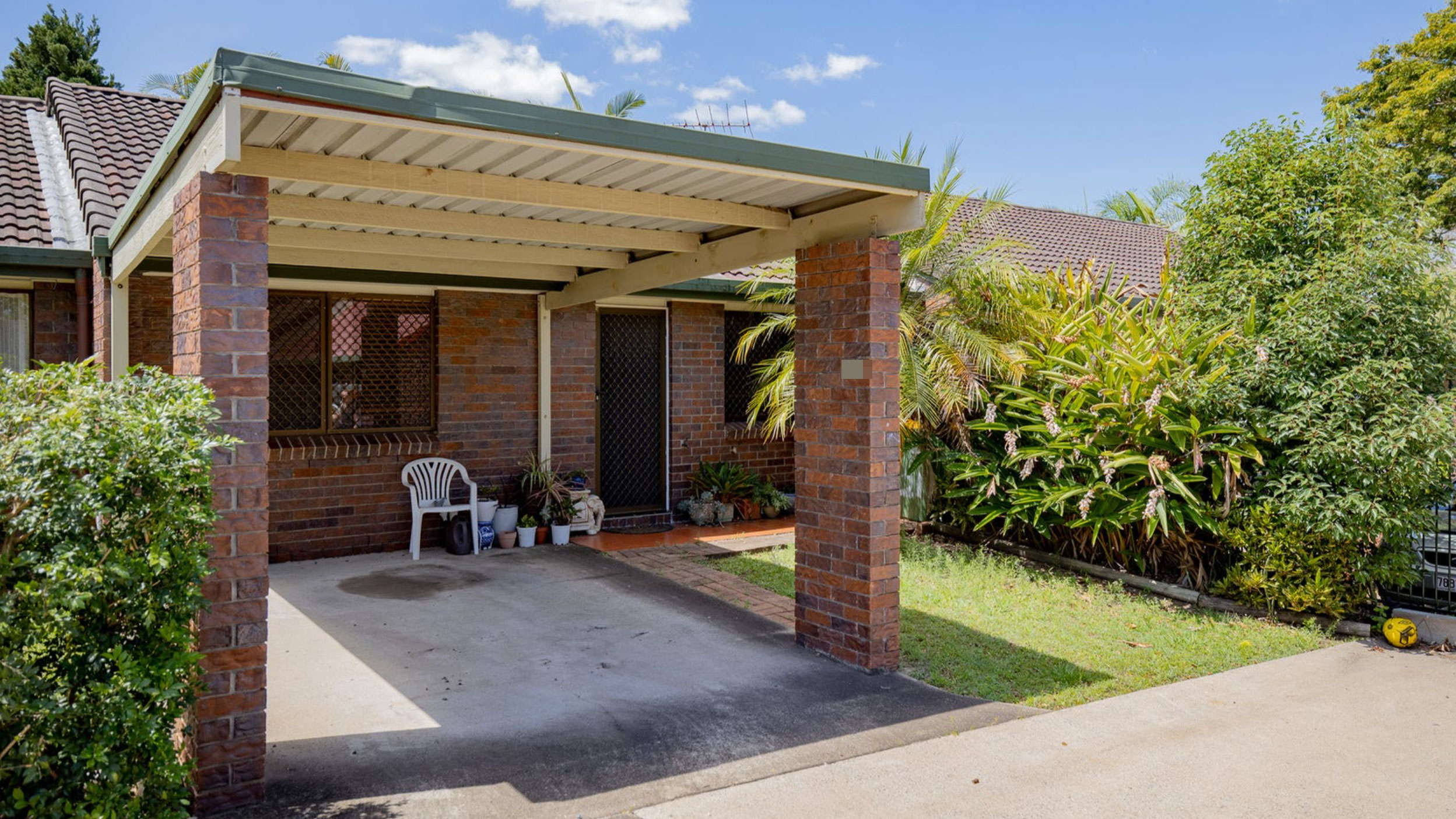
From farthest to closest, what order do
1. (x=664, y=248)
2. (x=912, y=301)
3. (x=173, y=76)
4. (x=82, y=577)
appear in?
(x=173, y=76) → (x=912, y=301) → (x=664, y=248) → (x=82, y=577)

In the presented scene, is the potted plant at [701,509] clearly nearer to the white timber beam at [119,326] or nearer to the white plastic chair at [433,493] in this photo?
the white plastic chair at [433,493]

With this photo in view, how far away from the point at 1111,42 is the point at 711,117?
10.7m

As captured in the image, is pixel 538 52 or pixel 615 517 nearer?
pixel 615 517

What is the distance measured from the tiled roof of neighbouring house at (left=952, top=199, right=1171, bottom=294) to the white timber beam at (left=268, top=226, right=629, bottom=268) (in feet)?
25.2

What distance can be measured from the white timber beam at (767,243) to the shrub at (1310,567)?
11.6ft

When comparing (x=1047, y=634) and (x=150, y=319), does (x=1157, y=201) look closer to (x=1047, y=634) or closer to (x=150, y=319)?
(x=1047, y=634)

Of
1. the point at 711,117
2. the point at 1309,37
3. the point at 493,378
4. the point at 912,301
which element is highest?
the point at 1309,37

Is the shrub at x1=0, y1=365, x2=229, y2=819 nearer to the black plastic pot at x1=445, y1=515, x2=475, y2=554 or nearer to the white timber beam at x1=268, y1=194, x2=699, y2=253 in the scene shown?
the white timber beam at x1=268, y1=194, x2=699, y2=253

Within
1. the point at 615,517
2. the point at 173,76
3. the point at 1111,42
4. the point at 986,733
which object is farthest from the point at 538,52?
the point at 986,733

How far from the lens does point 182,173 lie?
13.4 ft

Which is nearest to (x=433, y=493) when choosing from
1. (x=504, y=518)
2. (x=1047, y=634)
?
(x=504, y=518)

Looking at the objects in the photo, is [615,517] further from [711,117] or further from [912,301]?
[711,117]

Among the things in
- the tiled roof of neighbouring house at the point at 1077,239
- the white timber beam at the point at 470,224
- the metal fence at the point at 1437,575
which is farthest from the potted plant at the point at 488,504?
the tiled roof of neighbouring house at the point at 1077,239

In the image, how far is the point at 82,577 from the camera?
274 centimetres
